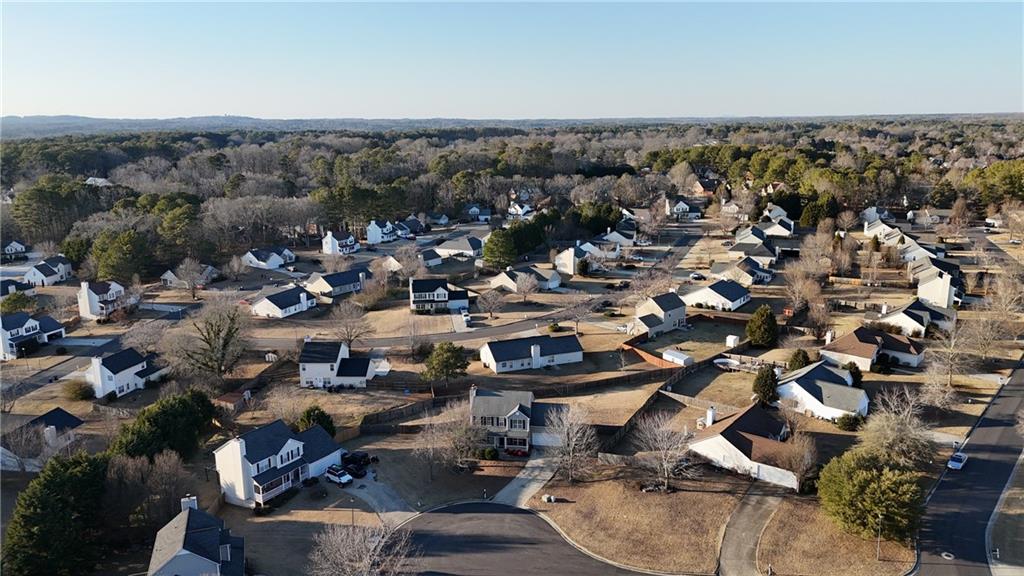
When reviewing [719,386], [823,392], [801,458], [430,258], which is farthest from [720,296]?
[430,258]

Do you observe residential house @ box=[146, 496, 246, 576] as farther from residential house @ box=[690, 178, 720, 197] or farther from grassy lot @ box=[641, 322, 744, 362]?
residential house @ box=[690, 178, 720, 197]

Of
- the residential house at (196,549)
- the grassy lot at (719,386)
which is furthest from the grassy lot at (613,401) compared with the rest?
the residential house at (196,549)

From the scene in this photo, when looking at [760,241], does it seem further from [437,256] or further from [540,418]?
[540,418]

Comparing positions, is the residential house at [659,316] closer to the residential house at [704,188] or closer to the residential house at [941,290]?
the residential house at [941,290]

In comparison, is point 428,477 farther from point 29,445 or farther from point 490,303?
point 490,303

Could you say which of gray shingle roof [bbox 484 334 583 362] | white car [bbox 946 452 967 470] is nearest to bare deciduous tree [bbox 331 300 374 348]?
gray shingle roof [bbox 484 334 583 362]

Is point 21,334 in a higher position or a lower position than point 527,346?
lower
